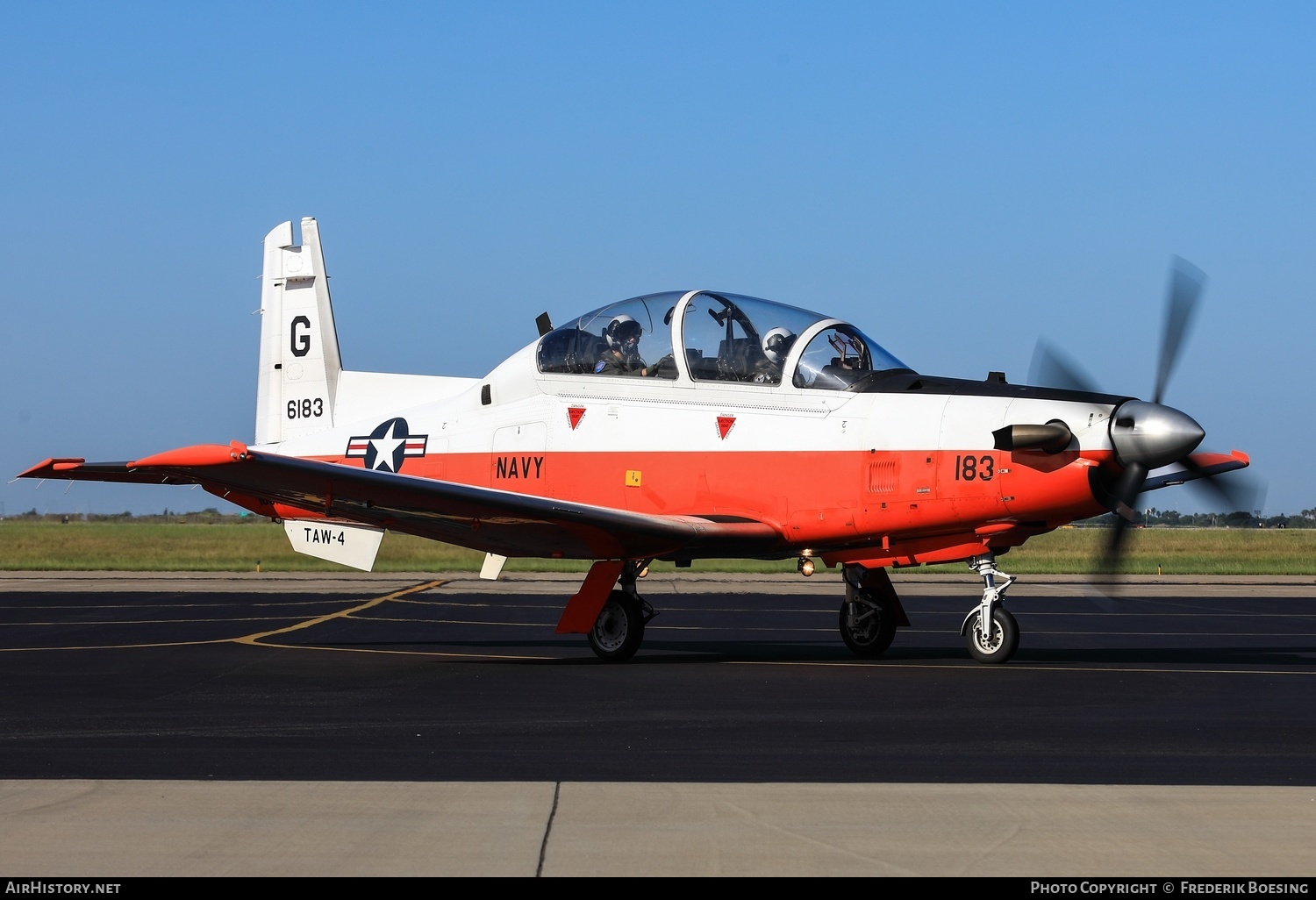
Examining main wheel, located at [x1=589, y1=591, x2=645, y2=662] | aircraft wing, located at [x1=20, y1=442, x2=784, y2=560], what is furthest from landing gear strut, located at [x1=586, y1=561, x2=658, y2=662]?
aircraft wing, located at [x1=20, y1=442, x2=784, y2=560]

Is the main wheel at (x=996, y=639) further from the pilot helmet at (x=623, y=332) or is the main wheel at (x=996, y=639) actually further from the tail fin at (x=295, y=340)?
the tail fin at (x=295, y=340)

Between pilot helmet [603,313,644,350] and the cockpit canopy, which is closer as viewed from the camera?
the cockpit canopy

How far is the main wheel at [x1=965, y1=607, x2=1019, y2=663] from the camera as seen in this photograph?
12.2 m

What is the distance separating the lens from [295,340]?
56.0 ft

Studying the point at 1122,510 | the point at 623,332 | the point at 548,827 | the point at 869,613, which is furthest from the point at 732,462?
the point at 548,827

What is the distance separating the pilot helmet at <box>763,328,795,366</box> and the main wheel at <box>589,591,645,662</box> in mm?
2801

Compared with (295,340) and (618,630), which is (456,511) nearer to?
(618,630)

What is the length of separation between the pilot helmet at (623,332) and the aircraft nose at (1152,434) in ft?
15.2

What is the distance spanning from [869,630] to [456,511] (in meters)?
4.36

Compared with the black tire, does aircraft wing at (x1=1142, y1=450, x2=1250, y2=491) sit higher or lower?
higher

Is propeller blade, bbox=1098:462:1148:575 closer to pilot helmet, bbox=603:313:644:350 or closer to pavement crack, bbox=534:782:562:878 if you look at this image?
pilot helmet, bbox=603:313:644:350

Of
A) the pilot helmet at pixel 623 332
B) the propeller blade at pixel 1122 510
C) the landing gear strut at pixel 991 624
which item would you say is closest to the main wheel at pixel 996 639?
the landing gear strut at pixel 991 624

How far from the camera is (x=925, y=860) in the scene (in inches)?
198

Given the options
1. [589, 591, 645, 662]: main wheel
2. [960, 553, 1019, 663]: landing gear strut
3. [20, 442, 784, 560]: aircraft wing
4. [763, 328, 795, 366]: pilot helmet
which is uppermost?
[763, 328, 795, 366]: pilot helmet
